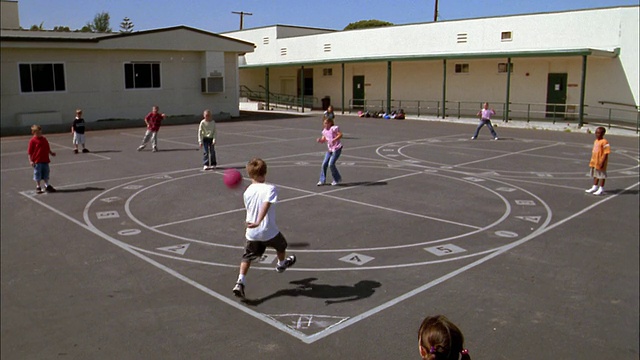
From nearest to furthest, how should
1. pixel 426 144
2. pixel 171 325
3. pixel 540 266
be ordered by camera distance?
1. pixel 171 325
2. pixel 540 266
3. pixel 426 144

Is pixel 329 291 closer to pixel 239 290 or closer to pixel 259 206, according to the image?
pixel 239 290

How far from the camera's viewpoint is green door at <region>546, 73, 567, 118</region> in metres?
34.0

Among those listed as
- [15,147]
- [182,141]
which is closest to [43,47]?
[15,147]

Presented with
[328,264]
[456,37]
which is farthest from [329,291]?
[456,37]

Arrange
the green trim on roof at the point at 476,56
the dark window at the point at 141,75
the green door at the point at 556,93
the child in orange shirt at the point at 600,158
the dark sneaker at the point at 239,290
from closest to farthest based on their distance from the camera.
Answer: the dark sneaker at the point at 239,290 → the child in orange shirt at the point at 600,158 → the green trim on roof at the point at 476,56 → the green door at the point at 556,93 → the dark window at the point at 141,75

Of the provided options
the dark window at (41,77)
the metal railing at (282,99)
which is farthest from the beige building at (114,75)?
the metal railing at (282,99)

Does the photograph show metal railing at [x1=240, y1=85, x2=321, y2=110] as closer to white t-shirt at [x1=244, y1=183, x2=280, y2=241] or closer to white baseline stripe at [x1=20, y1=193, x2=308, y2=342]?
white baseline stripe at [x1=20, y1=193, x2=308, y2=342]

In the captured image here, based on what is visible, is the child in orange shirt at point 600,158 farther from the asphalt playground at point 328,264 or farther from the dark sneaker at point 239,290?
the dark sneaker at point 239,290

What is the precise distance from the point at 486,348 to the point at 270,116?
37.6 m

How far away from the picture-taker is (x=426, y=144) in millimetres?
24203

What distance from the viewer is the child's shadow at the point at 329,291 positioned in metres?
7.30

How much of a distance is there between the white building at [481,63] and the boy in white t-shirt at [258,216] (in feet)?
65.3

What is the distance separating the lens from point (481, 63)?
38062mm

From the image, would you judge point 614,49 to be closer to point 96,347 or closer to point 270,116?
point 270,116
